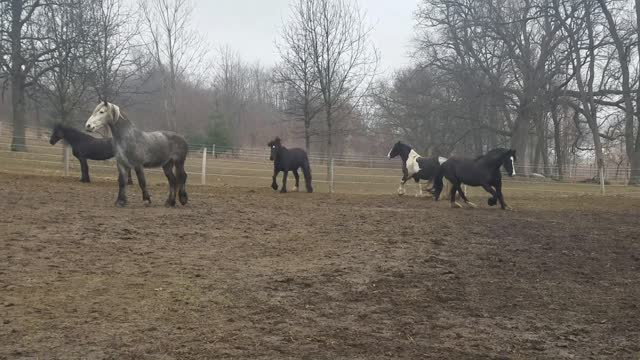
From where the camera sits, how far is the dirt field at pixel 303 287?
13.6 ft

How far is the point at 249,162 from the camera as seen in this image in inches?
1114

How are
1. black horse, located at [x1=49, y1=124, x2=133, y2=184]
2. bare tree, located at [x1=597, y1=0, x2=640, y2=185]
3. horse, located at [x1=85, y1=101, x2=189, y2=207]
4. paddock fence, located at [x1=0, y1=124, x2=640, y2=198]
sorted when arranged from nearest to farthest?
horse, located at [x1=85, y1=101, x2=189, y2=207], black horse, located at [x1=49, y1=124, x2=133, y2=184], paddock fence, located at [x1=0, y1=124, x2=640, y2=198], bare tree, located at [x1=597, y1=0, x2=640, y2=185]

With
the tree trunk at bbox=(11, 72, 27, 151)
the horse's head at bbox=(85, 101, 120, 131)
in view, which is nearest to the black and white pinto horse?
the horse's head at bbox=(85, 101, 120, 131)

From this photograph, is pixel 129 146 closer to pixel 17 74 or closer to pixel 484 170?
pixel 484 170

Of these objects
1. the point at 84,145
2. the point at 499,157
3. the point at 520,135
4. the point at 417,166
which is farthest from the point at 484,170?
the point at 520,135

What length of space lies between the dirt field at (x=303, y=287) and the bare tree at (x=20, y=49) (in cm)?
1656

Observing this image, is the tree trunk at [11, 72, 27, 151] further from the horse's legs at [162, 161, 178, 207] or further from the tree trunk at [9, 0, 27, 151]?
the horse's legs at [162, 161, 178, 207]

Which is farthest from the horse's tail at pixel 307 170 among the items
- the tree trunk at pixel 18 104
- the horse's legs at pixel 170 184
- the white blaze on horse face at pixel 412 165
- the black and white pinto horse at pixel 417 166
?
the tree trunk at pixel 18 104

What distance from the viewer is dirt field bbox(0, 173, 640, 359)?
4.14m

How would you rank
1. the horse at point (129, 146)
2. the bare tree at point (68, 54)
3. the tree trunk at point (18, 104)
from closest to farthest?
the horse at point (129, 146)
the bare tree at point (68, 54)
the tree trunk at point (18, 104)

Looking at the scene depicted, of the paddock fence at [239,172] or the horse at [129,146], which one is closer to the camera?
the horse at [129,146]

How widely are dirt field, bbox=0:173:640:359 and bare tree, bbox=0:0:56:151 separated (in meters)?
16.6

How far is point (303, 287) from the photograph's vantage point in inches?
225

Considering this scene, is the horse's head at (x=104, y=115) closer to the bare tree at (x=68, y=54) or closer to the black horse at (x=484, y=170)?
the black horse at (x=484, y=170)
